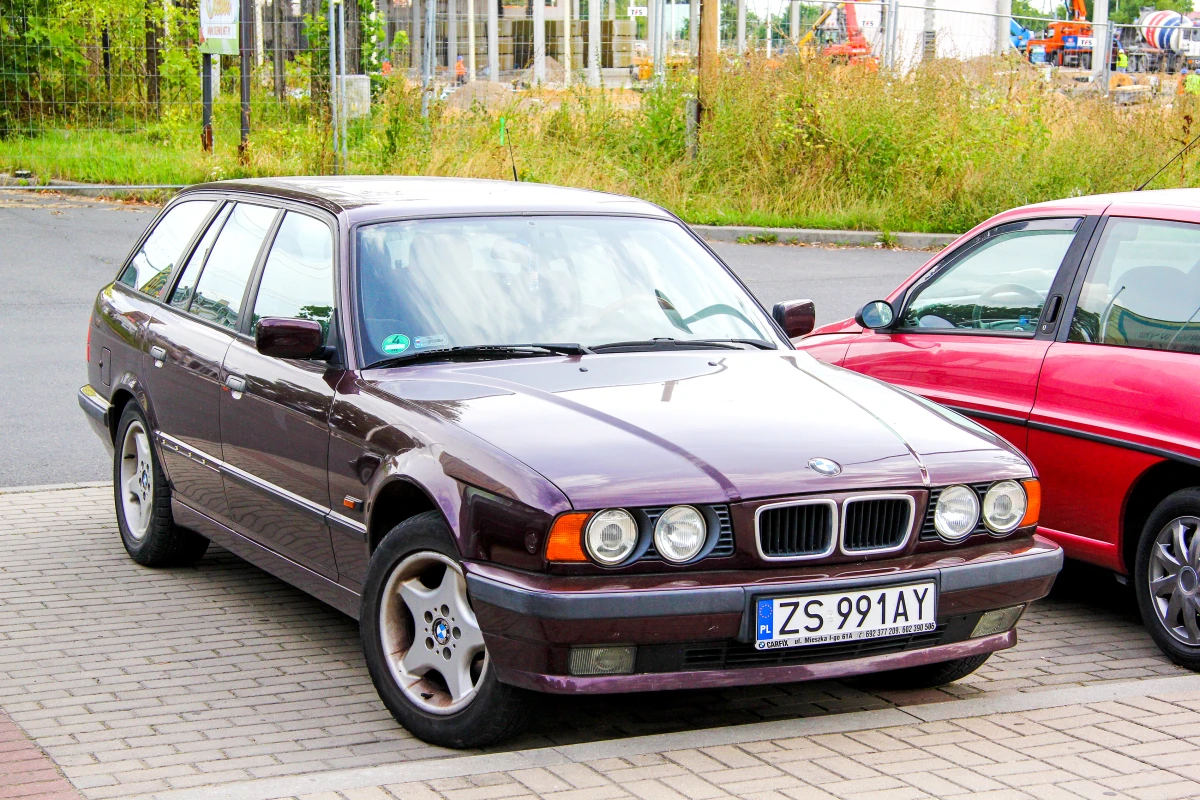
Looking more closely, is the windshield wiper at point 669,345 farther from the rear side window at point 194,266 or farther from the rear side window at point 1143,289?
the rear side window at point 194,266

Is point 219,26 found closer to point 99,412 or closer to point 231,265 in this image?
point 99,412

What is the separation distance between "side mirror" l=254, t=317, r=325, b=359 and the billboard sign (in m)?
16.4

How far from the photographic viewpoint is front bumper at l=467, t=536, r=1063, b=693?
13.4 feet

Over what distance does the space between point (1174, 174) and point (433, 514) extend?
1724 cm

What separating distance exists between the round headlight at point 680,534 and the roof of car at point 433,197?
188 cm

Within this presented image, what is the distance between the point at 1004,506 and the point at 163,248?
410 centimetres

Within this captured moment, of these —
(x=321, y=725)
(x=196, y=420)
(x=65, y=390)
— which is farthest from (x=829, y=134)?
(x=321, y=725)

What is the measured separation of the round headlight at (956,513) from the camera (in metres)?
4.54

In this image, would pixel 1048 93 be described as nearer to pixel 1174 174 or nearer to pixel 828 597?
pixel 1174 174

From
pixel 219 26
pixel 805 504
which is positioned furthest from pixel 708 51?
pixel 805 504

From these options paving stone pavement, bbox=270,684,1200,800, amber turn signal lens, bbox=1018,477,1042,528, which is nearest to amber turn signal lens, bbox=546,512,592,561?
paving stone pavement, bbox=270,684,1200,800

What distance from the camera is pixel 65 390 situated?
10211 mm

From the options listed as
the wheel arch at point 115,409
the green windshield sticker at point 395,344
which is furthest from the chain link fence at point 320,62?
the green windshield sticker at point 395,344

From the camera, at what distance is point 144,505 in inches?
268
